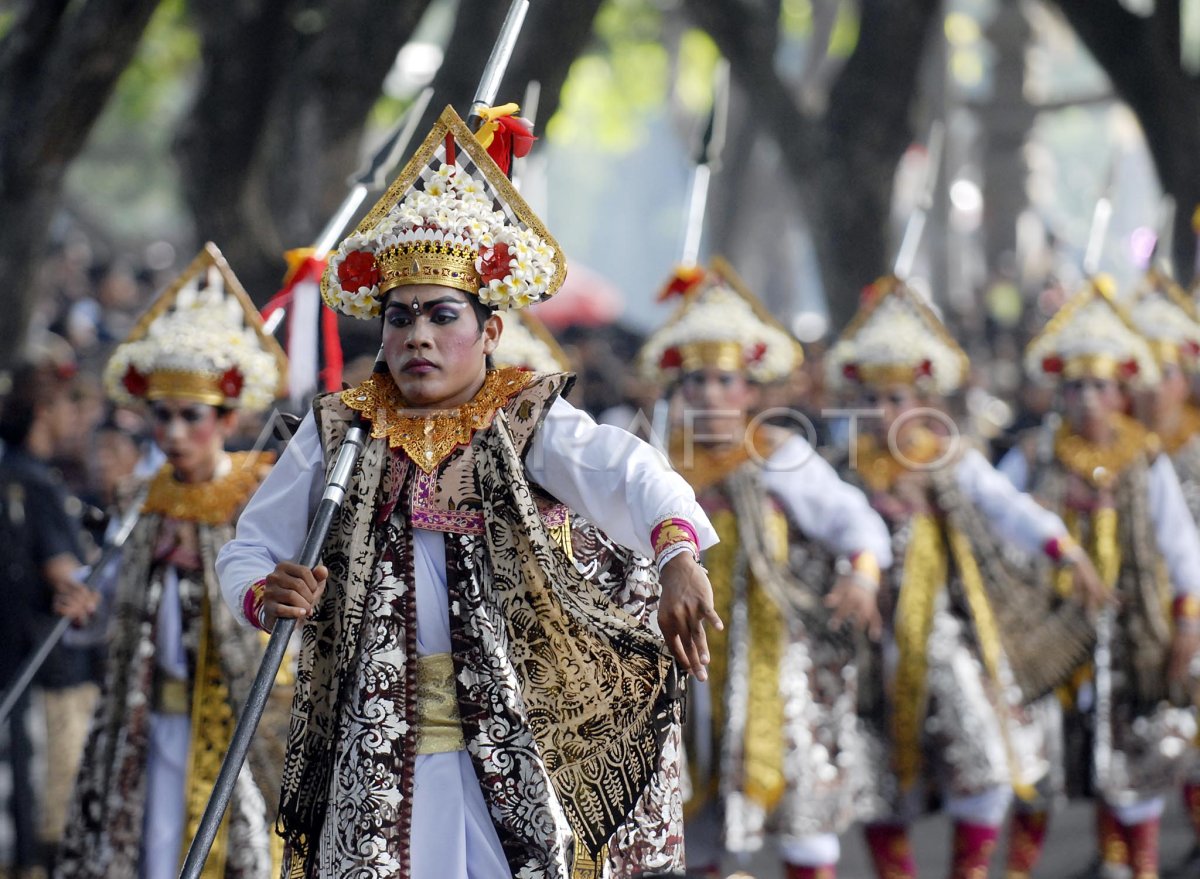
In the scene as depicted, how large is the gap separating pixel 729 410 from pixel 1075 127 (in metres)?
55.3

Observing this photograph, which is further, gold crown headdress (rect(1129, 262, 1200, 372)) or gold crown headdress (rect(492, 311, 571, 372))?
gold crown headdress (rect(1129, 262, 1200, 372))

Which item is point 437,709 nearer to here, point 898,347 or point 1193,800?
point 898,347

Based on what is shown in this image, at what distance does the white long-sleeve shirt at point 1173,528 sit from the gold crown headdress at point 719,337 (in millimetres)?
1916

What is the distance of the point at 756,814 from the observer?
25.2ft

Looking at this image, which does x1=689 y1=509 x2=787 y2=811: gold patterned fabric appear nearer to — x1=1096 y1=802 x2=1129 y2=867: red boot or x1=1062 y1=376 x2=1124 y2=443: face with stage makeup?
x1=1062 y1=376 x2=1124 y2=443: face with stage makeup

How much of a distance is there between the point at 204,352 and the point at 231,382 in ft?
0.52

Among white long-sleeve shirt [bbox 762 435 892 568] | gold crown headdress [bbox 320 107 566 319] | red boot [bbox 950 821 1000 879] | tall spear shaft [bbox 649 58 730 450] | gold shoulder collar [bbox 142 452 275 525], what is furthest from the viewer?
tall spear shaft [bbox 649 58 730 450]

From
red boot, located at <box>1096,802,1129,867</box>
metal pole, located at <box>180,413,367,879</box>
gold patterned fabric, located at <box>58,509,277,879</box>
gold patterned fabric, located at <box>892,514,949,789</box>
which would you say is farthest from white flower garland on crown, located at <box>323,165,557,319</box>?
red boot, located at <box>1096,802,1129,867</box>

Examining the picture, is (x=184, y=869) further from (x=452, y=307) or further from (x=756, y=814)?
(x=756, y=814)

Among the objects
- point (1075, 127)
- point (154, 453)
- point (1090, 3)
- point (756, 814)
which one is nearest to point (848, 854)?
point (756, 814)

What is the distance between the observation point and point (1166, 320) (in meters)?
10.4

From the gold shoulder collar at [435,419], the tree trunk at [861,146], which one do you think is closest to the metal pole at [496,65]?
the gold shoulder collar at [435,419]

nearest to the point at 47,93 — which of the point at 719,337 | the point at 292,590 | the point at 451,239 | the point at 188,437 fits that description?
the point at 188,437

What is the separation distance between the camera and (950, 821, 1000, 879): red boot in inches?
323
